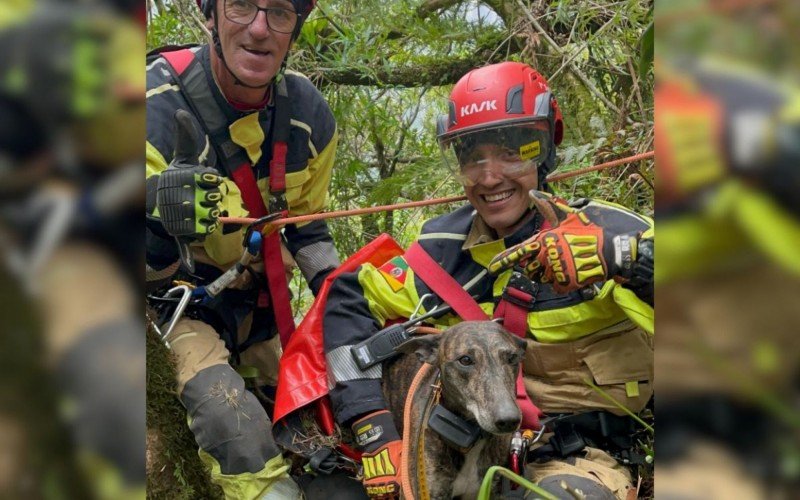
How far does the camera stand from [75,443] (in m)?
0.76

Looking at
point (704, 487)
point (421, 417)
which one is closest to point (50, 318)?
point (704, 487)

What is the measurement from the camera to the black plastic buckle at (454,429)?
3.46 meters

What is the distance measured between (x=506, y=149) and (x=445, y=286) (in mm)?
733

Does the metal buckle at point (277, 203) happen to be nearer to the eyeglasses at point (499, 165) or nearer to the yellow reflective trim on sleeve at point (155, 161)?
the yellow reflective trim on sleeve at point (155, 161)

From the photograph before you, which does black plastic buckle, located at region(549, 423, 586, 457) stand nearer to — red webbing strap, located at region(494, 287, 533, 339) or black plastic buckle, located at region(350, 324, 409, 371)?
red webbing strap, located at region(494, 287, 533, 339)

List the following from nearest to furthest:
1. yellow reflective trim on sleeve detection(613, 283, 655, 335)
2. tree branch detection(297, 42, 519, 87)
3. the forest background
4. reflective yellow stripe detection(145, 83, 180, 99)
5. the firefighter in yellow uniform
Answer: the firefighter in yellow uniform → yellow reflective trim on sleeve detection(613, 283, 655, 335) → reflective yellow stripe detection(145, 83, 180, 99) → the forest background → tree branch detection(297, 42, 519, 87)

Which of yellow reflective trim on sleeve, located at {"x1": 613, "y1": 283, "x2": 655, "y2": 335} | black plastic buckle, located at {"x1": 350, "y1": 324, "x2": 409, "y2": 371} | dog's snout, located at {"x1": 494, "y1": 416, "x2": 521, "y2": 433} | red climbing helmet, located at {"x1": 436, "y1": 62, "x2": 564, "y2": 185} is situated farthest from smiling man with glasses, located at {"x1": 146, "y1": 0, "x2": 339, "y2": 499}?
yellow reflective trim on sleeve, located at {"x1": 613, "y1": 283, "x2": 655, "y2": 335}

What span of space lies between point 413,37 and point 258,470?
4558 mm

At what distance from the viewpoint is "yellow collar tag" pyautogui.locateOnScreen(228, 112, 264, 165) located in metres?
4.47

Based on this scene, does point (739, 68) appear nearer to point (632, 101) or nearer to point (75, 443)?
point (75, 443)

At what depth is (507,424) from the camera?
3.13 metres

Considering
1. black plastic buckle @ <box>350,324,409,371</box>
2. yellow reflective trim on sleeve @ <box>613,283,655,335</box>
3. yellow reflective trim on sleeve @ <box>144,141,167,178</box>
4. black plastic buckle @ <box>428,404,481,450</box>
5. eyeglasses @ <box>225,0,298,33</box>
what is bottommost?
black plastic buckle @ <box>428,404,481,450</box>

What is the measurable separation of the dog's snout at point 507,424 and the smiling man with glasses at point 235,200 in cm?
123

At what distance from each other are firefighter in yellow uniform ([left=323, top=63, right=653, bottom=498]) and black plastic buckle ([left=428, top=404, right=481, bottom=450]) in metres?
0.27
